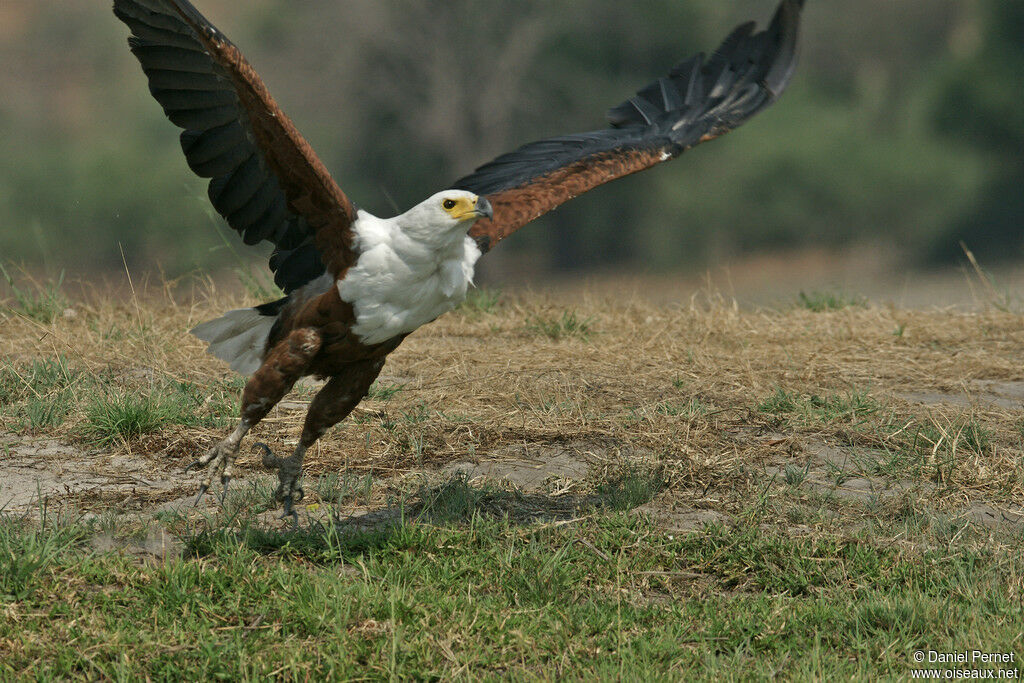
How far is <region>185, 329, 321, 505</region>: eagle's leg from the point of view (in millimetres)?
3516

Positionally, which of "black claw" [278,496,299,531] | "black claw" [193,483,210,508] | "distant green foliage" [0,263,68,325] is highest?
"distant green foliage" [0,263,68,325]

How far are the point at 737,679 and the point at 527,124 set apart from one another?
9.73m

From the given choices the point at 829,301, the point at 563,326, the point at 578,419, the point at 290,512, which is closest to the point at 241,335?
the point at 290,512

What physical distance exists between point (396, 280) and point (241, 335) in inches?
35.7

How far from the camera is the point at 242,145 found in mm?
3588

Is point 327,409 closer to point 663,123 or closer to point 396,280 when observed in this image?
point 396,280

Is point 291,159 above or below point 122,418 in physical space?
above

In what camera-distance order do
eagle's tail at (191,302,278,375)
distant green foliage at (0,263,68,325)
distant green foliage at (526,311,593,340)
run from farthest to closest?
distant green foliage at (526,311,593,340) → distant green foliage at (0,263,68,325) → eagle's tail at (191,302,278,375)

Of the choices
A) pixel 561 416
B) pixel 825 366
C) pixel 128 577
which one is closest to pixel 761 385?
pixel 825 366

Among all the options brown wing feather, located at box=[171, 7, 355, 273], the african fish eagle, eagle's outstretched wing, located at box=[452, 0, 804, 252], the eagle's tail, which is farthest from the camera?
eagle's outstretched wing, located at box=[452, 0, 804, 252]

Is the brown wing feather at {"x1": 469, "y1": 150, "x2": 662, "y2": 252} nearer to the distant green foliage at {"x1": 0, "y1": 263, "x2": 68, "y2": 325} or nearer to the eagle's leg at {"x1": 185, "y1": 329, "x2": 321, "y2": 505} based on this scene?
the eagle's leg at {"x1": 185, "y1": 329, "x2": 321, "y2": 505}

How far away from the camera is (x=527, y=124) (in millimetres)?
11820

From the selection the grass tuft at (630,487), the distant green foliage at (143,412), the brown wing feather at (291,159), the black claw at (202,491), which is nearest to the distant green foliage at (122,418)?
the distant green foliage at (143,412)

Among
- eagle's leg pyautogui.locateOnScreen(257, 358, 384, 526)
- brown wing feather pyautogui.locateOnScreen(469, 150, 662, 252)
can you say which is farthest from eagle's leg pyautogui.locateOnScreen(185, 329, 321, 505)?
Answer: brown wing feather pyautogui.locateOnScreen(469, 150, 662, 252)
